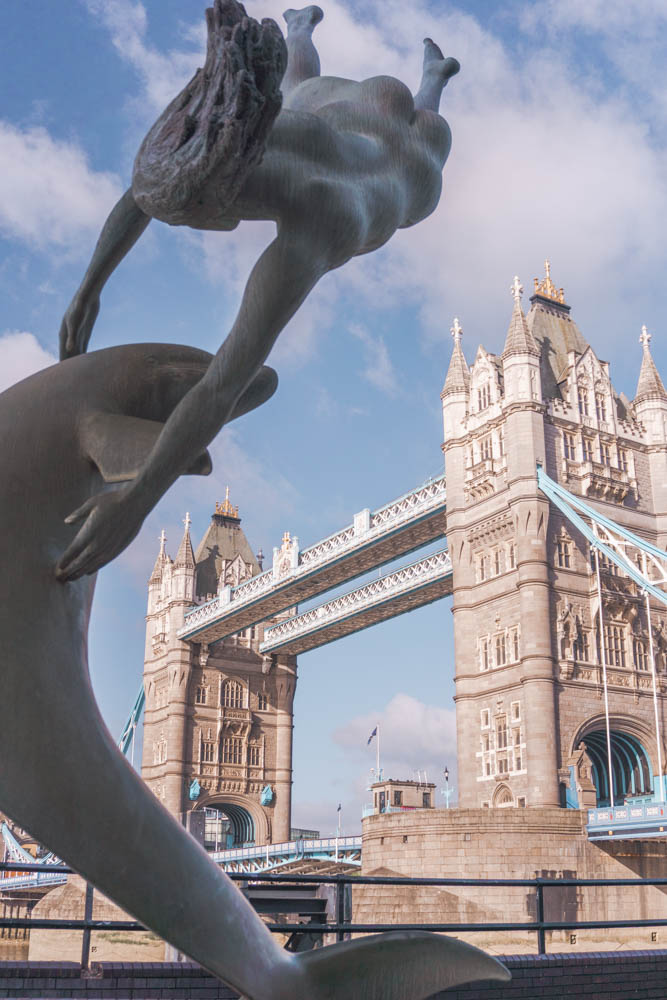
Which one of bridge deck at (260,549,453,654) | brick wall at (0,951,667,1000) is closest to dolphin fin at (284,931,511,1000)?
brick wall at (0,951,667,1000)

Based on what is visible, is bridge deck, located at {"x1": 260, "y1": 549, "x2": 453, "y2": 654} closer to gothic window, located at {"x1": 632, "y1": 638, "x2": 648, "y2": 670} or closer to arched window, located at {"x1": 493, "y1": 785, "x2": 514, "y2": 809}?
gothic window, located at {"x1": 632, "y1": 638, "x2": 648, "y2": 670}

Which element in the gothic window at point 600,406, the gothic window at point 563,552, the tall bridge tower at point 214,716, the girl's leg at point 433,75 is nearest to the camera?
the girl's leg at point 433,75

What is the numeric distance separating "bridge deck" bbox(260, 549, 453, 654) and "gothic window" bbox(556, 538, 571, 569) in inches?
169

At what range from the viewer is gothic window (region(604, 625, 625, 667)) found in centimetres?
2458

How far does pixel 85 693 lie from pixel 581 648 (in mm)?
23337

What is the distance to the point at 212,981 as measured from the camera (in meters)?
5.04

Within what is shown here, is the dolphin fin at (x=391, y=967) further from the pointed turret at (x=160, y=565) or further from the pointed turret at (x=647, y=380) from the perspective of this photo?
the pointed turret at (x=160, y=565)

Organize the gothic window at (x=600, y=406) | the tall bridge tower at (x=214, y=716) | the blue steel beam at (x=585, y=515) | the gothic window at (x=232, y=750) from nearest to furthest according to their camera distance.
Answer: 1. the blue steel beam at (x=585, y=515)
2. the gothic window at (x=600, y=406)
3. the tall bridge tower at (x=214, y=716)
4. the gothic window at (x=232, y=750)

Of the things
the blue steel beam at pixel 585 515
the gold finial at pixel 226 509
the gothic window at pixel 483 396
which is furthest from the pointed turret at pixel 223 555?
the blue steel beam at pixel 585 515

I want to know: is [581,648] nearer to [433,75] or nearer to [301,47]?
[433,75]

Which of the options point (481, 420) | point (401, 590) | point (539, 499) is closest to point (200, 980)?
point (539, 499)

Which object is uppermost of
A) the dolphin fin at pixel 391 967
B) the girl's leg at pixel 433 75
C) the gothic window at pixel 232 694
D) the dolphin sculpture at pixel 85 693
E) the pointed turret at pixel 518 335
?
the pointed turret at pixel 518 335

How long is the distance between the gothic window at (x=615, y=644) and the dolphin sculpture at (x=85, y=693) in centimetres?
2324

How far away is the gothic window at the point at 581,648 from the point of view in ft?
79.4
